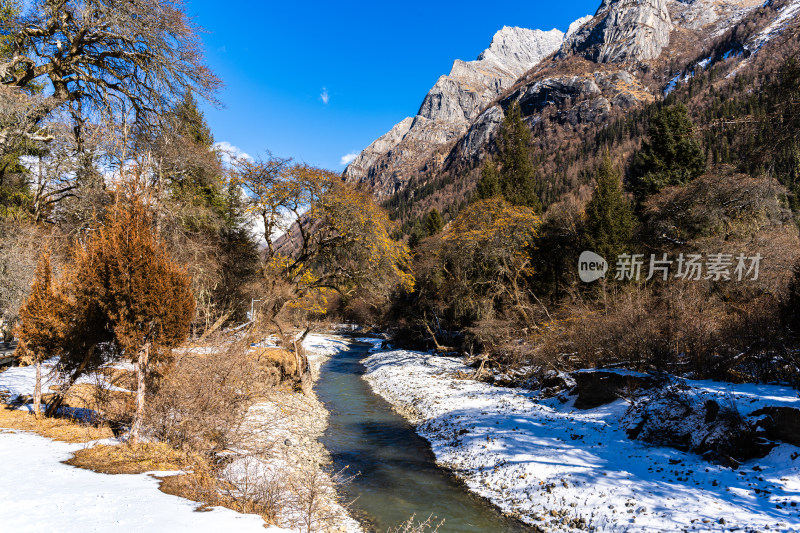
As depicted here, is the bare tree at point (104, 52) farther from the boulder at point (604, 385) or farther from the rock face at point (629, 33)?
the rock face at point (629, 33)

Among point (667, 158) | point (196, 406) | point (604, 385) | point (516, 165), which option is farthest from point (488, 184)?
point (196, 406)

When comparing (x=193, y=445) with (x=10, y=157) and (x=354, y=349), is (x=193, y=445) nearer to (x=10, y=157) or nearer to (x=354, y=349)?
(x=10, y=157)

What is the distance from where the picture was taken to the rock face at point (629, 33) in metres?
173

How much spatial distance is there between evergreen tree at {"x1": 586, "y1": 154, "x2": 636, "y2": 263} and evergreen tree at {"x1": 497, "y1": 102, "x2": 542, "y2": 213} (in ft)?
32.3

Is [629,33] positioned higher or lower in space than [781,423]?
higher

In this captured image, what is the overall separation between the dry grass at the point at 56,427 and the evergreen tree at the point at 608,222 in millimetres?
25814

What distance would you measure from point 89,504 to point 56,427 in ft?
16.2

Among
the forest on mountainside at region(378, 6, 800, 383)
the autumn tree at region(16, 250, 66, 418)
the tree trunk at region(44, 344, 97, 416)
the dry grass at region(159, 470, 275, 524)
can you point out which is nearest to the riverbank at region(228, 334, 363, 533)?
the dry grass at region(159, 470, 275, 524)

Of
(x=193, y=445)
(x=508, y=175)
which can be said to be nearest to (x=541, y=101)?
(x=508, y=175)

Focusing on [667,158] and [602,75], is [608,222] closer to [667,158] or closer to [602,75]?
[667,158]

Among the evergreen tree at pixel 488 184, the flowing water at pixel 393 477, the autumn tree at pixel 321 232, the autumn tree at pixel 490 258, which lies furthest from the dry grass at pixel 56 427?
the evergreen tree at pixel 488 184

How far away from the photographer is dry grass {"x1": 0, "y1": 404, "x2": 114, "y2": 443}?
7.58 m

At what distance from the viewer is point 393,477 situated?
392 inches

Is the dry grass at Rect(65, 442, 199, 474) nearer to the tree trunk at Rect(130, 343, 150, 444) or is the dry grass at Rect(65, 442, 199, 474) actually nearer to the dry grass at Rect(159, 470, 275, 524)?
the tree trunk at Rect(130, 343, 150, 444)
